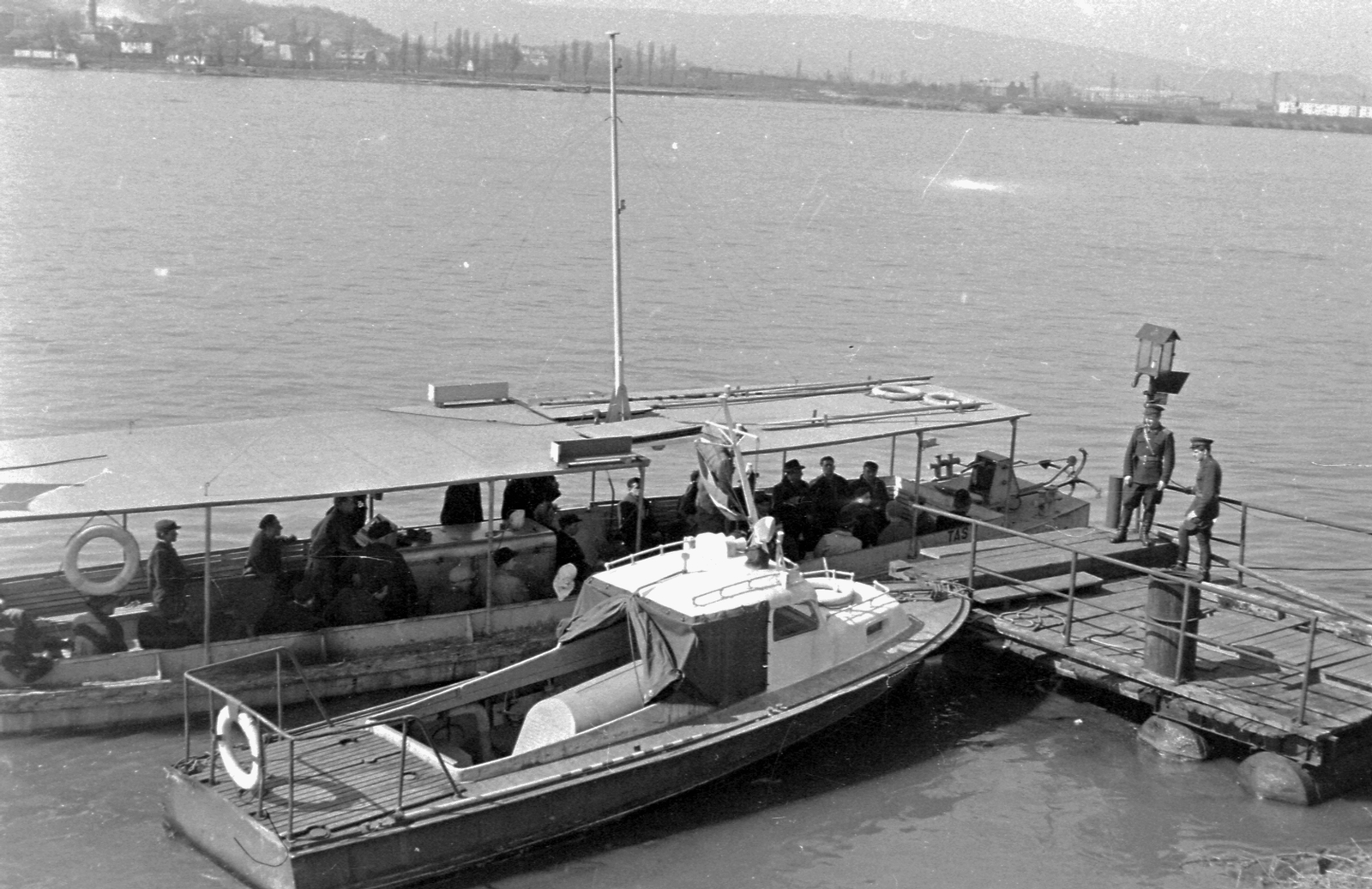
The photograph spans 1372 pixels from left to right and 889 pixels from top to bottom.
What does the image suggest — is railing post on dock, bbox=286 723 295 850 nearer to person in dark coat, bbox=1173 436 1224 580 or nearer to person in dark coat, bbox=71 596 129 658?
person in dark coat, bbox=71 596 129 658

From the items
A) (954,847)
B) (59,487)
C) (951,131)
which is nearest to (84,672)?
(59,487)

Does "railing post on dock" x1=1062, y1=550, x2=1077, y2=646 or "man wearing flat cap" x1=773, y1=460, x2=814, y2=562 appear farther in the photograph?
"man wearing flat cap" x1=773, y1=460, x2=814, y2=562

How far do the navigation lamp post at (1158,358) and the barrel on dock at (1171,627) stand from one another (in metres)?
2.84

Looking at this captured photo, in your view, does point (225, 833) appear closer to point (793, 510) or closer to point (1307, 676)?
point (793, 510)

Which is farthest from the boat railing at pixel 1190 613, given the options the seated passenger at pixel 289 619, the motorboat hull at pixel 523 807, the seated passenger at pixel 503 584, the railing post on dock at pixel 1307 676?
the seated passenger at pixel 289 619

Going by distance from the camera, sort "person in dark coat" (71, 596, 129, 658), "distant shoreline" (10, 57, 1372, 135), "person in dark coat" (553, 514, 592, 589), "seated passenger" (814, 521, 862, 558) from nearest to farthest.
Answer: "person in dark coat" (71, 596, 129, 658), "person in dark coat" (553, 514, 592, 589), "seated passenger" (814, 521, 862, 558), "distant shoreline" (10, 57, 1372, 135)

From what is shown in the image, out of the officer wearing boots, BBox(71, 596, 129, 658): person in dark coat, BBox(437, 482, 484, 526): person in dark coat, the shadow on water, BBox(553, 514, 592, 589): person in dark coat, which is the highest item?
the officer wearing boots

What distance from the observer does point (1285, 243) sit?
229 ft

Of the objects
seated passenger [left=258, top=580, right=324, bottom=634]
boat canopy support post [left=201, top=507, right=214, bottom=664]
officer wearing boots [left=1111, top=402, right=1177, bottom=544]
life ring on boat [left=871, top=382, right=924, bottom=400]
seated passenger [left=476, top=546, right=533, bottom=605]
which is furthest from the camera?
life ring on boat [left=871, top=382, right=924, bottom=400]

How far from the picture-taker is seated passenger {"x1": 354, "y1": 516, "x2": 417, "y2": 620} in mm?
16625

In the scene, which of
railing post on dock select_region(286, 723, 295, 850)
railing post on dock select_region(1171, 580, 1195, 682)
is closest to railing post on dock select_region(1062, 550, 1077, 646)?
railing post on dock select_region(1171, 580, 1195, 682)

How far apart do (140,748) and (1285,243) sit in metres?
64.6

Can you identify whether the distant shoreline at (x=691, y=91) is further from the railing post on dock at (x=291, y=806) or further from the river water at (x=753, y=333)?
the railing post on dock at (x=291, y=806)

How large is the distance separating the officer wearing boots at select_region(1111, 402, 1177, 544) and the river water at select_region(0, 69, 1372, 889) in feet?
8.89
